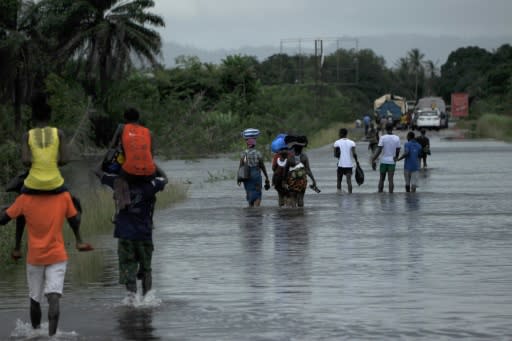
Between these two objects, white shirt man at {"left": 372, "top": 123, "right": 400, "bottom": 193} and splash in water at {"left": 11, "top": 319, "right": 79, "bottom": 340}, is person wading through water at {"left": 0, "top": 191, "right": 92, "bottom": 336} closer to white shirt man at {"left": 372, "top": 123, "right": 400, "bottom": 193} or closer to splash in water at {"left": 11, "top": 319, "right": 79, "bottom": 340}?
splash in water at {"left": 11, "top": 319, "right": 79, "bottom": 340}

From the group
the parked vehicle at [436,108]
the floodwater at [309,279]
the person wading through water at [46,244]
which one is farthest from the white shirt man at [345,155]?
the parked vehicle at [436,108]

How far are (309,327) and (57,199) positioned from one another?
2.23m

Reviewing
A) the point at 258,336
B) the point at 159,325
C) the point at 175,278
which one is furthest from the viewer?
the point at 175,278

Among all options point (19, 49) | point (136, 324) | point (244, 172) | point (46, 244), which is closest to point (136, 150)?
point (136, 324)

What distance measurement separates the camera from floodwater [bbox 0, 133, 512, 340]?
33.2 ft

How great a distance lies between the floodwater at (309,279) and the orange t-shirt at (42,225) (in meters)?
0.64

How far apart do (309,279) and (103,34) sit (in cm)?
6575

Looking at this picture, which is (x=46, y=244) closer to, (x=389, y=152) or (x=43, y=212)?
(x=43, y=212)

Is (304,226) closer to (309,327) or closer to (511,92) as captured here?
(309,327)

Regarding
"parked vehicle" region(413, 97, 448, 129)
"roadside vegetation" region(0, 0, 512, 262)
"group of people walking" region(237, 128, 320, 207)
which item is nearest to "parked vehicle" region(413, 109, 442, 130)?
"parked vehicle" region(413, 97, 448, 129)

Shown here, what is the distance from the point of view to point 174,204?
87.3 feet

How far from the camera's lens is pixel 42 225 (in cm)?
973

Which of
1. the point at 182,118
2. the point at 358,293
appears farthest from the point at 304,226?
the point at 182,118

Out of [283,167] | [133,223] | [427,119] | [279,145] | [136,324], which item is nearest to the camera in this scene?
[136,324]
